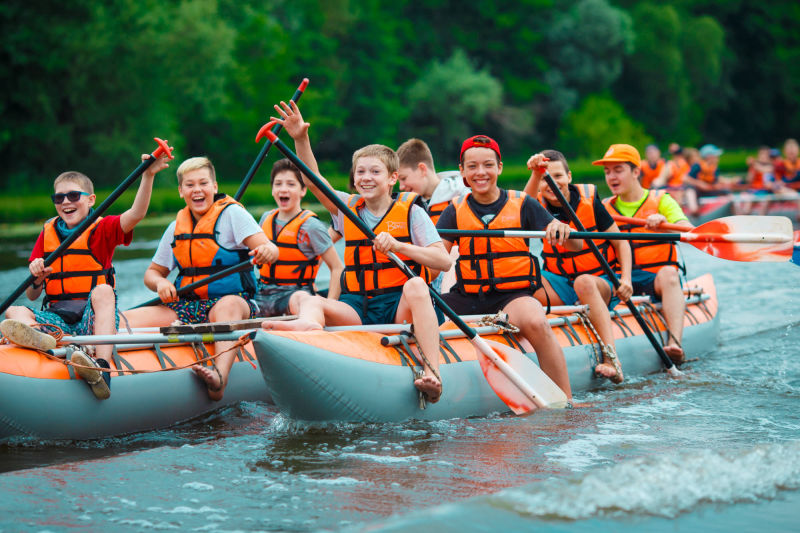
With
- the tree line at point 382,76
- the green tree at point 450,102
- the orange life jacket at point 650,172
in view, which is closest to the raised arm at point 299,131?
the orange life jacket at point 650,172

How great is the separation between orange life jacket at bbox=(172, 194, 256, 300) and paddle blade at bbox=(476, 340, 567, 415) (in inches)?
56.8

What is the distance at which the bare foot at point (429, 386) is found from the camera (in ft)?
14.8

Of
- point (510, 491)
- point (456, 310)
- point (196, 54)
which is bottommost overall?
point (510, 491)

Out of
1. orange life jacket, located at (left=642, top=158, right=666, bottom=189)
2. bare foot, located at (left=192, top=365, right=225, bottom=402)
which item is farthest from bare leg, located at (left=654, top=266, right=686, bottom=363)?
orange life jacket, located at (left=642, top=158, right=666, bottom=189)

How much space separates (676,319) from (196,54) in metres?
18.1

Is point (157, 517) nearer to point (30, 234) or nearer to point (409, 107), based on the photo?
point (30, 234)

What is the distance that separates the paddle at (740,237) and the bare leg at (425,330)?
1.21 metres

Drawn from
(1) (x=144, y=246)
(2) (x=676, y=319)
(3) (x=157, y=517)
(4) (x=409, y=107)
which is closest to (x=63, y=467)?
(3) (x=157, y=517)

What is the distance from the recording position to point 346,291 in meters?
5.08

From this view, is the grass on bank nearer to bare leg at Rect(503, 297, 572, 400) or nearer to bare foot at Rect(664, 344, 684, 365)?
bare foot at Rect(664, 344, 684, 365)

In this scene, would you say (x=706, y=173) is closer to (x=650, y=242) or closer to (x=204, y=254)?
(x=650, y=242)

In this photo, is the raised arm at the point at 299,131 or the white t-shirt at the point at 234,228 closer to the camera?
the raised arm at the point at 299,131

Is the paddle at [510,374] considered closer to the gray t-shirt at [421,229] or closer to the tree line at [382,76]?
the gray t-shirt at [421,229]

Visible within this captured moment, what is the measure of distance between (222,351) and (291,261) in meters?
0.95
